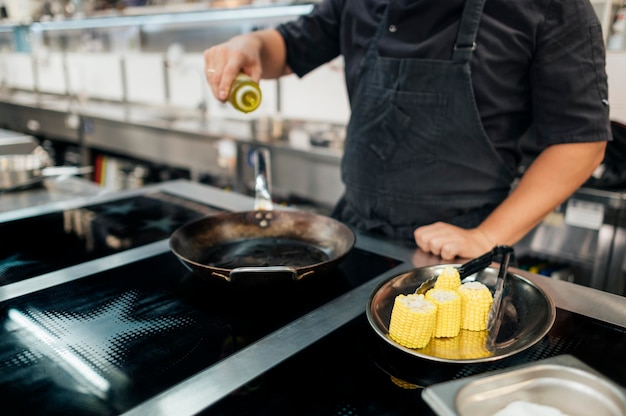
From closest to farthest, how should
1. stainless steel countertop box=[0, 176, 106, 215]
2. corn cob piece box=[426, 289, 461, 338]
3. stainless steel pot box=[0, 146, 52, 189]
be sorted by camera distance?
corn cob piece box=[426, 289, 461, 338] → stainless steel countertop box=[0, 176, 106, 215] → stainless steel pot box=[0, 146, 52, 189]

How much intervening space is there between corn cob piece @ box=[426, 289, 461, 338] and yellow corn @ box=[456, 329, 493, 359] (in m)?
0.02

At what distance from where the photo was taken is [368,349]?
756 millimetres

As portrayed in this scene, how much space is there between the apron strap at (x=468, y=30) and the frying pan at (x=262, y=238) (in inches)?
20.2

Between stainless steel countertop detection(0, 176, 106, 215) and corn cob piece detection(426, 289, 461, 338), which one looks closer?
corn cob piece detection(426, 289, 461, 338)

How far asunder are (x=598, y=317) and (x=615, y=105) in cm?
100

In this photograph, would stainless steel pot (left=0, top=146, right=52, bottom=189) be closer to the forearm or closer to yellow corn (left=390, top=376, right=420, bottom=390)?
the forearm

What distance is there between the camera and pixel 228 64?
120 cm

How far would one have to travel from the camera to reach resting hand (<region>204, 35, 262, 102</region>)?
3.90 feet

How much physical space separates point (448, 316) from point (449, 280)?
0.08 m

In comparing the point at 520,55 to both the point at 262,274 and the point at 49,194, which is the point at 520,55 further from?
the point at 49,194

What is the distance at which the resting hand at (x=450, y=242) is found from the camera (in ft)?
3.62

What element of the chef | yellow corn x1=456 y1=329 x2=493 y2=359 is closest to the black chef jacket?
the chef

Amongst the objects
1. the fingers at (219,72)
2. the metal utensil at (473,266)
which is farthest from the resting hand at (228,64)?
the metal utensil at (473,266)

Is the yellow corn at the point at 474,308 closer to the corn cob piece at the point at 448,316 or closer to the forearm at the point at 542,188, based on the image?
the corn cob piece at the point at 448,316
